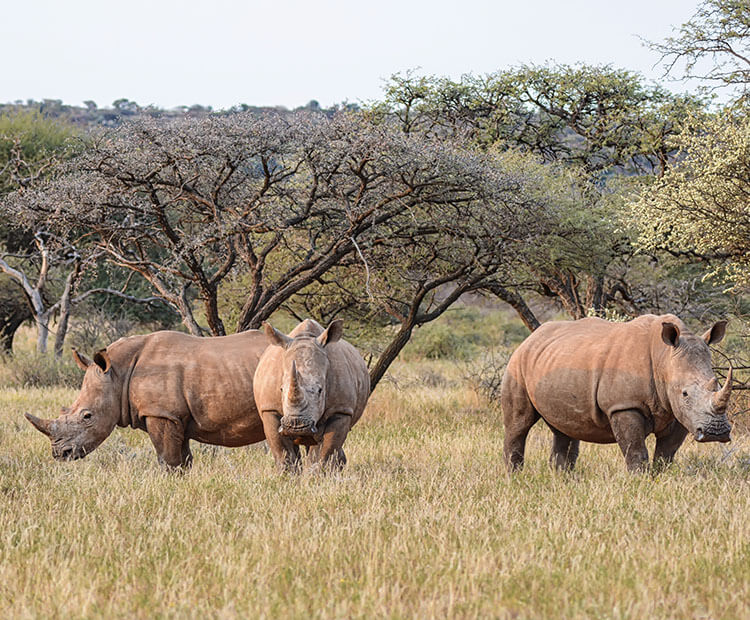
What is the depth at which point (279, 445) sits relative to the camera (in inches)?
321

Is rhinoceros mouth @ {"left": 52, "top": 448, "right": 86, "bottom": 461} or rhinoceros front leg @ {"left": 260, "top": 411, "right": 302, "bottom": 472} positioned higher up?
rhinoceros front leg @ {"left": 260, "top": 411, "right": 302, "bottom": 472}

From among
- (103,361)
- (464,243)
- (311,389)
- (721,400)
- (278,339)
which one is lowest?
(103,361)

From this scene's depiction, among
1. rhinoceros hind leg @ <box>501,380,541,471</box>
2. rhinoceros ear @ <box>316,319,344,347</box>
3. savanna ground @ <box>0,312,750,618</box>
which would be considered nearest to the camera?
savanna ground @ <box>0,312,750,618</box>

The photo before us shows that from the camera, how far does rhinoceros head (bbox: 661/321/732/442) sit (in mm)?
7445

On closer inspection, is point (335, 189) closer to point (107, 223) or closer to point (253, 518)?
point (107, 223)

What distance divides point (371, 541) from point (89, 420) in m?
3.86

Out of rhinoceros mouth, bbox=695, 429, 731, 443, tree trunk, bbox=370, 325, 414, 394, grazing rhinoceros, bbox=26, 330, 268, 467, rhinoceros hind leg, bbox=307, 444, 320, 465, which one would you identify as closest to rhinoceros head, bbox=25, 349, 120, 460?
grazing rhinoceros, bbox=26, 330, 268, 467

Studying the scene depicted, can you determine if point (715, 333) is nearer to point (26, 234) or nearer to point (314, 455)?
point (314, 455)

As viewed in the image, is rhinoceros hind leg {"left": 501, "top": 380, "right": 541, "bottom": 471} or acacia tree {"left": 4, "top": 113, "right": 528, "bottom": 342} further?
acacia tree {"left": 4, "top": 113, "right": 528, "bottom": 342}

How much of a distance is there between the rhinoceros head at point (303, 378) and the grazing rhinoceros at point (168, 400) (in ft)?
2.91

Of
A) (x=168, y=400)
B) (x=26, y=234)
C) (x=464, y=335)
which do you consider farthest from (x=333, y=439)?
(x=464, y=335)

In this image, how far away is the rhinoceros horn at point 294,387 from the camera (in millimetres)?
7445

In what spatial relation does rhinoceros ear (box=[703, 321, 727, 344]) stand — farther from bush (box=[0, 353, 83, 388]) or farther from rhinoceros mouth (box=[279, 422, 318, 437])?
bush (box=[0, 353, 83, 388])

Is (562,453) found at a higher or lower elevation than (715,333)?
lower
